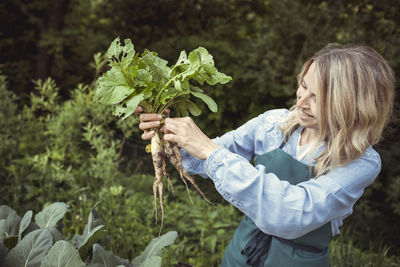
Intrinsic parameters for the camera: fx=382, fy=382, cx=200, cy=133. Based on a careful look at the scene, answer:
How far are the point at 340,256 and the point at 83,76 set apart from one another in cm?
519

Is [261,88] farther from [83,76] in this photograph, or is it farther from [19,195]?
[83,76]

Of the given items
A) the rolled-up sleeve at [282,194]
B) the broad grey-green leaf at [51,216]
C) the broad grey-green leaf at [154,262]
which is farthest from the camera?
the broad grey-green leaf at [51,216]

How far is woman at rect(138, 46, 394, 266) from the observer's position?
131cm

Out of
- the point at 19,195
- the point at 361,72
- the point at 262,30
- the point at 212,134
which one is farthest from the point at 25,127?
A: the point at 361,72

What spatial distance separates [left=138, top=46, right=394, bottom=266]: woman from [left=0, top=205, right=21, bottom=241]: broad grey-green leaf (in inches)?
36.1

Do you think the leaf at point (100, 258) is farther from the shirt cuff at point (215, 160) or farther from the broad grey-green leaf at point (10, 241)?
the shirt cuff at point (215, 160)

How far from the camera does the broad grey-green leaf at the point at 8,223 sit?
6.16 ft

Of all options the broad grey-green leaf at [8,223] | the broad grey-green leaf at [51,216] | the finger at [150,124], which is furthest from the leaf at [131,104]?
the broad grey-green leaf at [8,223]

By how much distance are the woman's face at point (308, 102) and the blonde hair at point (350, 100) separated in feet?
0.10

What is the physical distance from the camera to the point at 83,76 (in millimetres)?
6531

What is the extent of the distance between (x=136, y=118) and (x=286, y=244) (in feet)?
7.76

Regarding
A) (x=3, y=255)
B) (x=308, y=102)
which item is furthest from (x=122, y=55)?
(x=3, y=255)

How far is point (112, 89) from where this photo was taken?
154 centimetres

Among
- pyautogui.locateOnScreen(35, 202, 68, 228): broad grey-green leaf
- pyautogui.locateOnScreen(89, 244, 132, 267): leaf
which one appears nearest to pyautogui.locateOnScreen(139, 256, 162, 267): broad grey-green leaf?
pyautogui.locateOnScreen(89, 244, 132, 267): leaf
